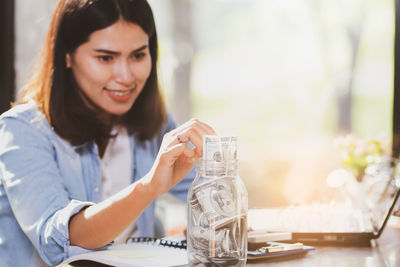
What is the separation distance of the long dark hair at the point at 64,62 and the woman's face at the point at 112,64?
22mm

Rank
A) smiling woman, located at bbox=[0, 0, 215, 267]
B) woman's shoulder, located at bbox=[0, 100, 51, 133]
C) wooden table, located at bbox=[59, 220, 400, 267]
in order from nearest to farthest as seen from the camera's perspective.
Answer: wooden table, located at bbox=[59, 220, 400, 267] < smiling woman, located at bbox=[0, 0, 215, 267] < woman's shoulder, located at bbox=[0, 100, 51, 133]

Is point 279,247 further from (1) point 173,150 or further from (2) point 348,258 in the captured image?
(1) point 173,150

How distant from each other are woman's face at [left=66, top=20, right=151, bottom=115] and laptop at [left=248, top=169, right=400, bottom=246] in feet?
1.69

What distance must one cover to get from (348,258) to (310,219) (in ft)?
0.83

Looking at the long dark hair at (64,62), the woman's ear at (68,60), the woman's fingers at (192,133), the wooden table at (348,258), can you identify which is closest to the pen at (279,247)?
the wooden table at (348,258)

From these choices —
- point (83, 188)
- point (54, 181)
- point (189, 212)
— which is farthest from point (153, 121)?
point (189, 212)

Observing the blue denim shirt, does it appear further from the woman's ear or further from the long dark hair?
the woman's ear

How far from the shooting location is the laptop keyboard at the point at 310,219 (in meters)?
1.08

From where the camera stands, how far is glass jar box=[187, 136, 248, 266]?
73 centimetres

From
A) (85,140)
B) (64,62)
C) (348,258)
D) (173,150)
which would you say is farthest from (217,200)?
(64,62)

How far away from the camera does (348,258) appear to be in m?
0.90

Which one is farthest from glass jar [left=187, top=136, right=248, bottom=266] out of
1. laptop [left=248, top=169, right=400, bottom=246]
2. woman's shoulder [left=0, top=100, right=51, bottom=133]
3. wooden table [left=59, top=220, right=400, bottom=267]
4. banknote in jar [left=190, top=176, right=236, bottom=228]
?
woman's shoulder [left=0, top=100, right=51, bottom=133]

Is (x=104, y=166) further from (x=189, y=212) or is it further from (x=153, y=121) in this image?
(x=189, y=212)

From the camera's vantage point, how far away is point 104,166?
1492mm
